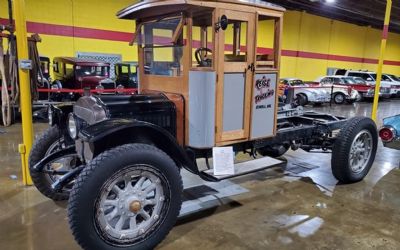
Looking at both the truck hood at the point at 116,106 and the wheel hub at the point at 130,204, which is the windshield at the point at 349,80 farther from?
the wheel hub at the point at 130,204

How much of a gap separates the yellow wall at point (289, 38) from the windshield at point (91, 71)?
2113mm

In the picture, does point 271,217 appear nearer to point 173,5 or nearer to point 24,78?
point 173,5

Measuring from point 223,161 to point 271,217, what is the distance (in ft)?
2.37

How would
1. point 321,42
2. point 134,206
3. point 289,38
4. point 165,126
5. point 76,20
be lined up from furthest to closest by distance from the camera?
point 321,42, point 289,38, point 76,20, point 165,126, point 134,206

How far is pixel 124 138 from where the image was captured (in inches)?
105

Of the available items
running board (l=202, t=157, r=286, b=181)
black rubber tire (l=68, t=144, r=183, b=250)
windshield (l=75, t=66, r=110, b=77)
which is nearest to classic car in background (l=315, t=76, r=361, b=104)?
windshield (l=75, t=66, r=110, b=77)

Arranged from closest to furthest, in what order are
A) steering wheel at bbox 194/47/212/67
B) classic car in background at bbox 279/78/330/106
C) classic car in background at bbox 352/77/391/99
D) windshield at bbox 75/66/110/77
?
1. steering wheel at bbox 194/47/212/67
2. windshield at bbox 75/66/110/77
3. classic car in background at bbox 279/78/330/106
4. classic car in background at bbox 352/77/391/99

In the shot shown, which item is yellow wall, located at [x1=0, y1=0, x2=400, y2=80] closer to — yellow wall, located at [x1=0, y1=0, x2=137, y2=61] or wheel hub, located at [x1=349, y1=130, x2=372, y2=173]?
yellow wall, located at [x1=0, y1=0, x2=137, y2=61]

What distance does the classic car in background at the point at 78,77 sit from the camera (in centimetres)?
927

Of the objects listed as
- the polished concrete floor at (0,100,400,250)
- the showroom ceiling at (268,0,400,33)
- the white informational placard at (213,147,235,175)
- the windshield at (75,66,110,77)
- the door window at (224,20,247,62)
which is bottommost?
the polished concrete floor at (0,100,400,250)

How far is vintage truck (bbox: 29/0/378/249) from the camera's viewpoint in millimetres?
2393

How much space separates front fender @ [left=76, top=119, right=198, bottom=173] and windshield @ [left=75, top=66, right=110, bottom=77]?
7179mm

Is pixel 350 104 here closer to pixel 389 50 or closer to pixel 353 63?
pixel 353 63

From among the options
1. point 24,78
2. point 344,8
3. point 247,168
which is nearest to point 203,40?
point 247,168
